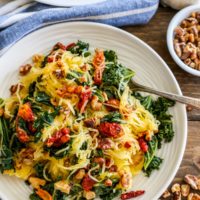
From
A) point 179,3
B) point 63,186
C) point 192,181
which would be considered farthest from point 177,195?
point 179,3

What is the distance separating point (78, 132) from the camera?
378 centimetres

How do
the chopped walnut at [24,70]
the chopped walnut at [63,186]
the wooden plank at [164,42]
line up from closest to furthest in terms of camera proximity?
the chopped walnut at [63,186], the chopped walnut at [24,70], the wooden plank at [164,42]

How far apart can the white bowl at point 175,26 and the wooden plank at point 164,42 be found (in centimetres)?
16

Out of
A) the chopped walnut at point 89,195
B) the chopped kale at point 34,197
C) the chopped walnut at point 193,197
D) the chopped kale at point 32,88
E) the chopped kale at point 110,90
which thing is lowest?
the chopped walnut at point 193,197

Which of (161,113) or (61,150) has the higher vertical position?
(61,150)

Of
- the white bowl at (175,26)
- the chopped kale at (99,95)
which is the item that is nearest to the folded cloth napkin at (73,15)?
the white bowl at (175,26)

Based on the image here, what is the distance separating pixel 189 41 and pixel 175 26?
171 millimetres

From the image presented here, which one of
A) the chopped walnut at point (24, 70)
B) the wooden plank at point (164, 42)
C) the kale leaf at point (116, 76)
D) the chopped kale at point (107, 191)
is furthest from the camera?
the wooden plank at point (164, 42)

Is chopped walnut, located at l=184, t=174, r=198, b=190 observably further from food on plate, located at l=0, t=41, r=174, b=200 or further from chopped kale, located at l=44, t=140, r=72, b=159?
chopped kale, located at l=44, t=140, r=72, b=159

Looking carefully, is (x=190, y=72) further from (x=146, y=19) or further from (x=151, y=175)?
(x=151, y=175)

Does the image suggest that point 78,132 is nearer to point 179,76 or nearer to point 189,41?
point 179,76

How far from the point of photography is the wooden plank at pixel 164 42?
14.6 feet

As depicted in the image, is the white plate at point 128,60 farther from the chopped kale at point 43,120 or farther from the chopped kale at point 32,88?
the chopped kale at point 43,120

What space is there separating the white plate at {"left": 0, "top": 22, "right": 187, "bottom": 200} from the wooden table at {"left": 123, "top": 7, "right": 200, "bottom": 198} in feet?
0.98
